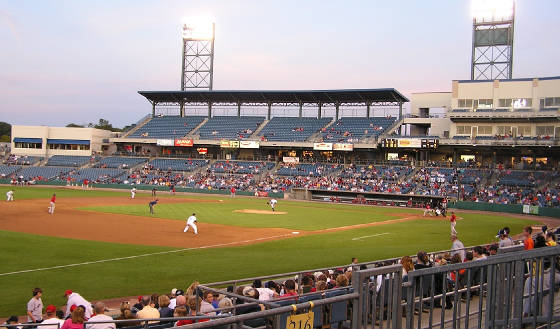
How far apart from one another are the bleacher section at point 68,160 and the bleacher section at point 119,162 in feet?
9.02

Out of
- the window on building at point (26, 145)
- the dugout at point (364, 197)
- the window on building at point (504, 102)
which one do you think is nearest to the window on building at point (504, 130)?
the window on building at point (504, 102)

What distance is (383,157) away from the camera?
7181 centimetres

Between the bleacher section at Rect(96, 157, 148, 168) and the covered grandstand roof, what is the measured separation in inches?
479

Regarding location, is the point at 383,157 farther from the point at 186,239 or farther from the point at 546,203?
the point at 186,239

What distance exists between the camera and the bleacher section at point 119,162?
78062 millimetres

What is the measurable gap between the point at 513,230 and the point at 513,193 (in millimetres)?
22105

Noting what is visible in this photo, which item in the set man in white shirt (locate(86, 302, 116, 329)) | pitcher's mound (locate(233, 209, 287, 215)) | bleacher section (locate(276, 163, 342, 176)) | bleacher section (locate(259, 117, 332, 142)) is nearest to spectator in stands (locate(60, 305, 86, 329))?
man in white shirt (locate(86, 302, 116, 329))

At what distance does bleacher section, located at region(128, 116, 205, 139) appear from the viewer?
8188 cm

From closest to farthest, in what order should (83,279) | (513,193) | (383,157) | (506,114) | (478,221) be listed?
(83,279) < (478,221) < (513,193) < (506,114) < (383,157)

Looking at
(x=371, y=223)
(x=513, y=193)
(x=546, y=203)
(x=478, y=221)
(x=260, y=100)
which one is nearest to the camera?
(x=371, y=223)

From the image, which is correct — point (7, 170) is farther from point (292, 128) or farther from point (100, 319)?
point (100, 319)

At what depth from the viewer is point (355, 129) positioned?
242ft

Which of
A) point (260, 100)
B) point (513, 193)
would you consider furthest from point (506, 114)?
point (260, 100)

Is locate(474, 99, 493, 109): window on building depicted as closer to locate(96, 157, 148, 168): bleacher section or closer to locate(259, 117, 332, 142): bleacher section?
locate(259, 117, 332, 142): bleacher section
